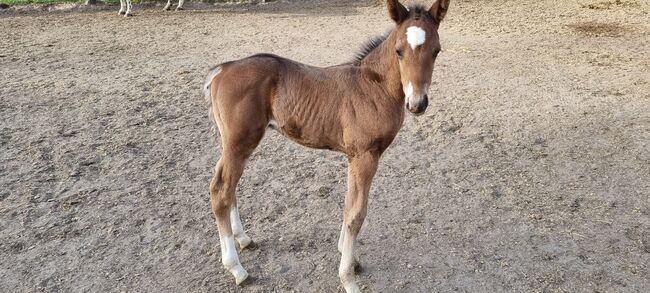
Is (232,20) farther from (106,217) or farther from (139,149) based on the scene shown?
(106,217)

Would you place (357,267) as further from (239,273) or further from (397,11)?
(397,11)

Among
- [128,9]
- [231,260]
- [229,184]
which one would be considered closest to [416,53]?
[229,184]

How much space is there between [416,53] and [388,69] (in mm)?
329

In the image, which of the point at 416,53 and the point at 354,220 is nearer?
the point at 416,53

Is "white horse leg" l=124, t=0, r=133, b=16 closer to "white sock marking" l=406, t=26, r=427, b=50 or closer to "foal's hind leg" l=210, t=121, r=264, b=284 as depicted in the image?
"foal's hind leg" l=210, t=121, r=264, b=284

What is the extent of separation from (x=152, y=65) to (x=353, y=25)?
180 inches

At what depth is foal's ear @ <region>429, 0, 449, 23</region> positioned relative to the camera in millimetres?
2672

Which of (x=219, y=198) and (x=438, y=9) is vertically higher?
(x=438, y=9)

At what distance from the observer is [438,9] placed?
106 inches

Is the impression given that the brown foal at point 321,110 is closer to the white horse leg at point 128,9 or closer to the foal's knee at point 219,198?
the foal's knee at point 219,198

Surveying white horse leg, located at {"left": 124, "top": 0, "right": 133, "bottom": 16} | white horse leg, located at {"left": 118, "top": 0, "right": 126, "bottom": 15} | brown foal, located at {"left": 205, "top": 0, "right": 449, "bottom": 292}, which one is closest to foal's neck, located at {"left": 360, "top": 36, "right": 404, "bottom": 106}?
brown foal, located at {"left": 205, "top": 0, "right": 449, "bottom": 292}

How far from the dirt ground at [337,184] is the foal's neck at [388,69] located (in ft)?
4.05

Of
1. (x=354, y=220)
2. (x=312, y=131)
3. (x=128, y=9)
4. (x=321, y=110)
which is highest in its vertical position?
(x=321, y=110)

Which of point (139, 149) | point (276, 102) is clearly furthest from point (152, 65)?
point (276, 102)
